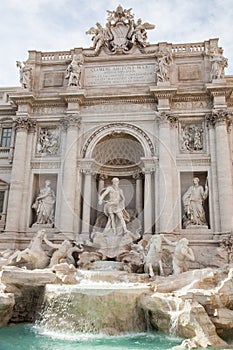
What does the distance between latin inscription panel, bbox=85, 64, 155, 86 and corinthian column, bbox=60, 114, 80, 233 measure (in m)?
2.62

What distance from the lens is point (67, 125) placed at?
698 inches

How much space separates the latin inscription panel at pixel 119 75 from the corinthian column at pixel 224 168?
168 inches

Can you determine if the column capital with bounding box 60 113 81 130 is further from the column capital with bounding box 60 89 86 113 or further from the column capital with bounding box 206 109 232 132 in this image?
the column capital with bounding box 206 109 232 132

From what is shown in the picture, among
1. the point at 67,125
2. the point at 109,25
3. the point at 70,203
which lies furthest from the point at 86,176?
the point at 109,25

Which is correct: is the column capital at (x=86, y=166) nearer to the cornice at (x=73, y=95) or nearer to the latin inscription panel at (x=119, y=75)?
the cornice at (x=73, y=95)

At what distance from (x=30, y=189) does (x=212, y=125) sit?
9707mm

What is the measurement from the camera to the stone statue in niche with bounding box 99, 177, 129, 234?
52.4ft

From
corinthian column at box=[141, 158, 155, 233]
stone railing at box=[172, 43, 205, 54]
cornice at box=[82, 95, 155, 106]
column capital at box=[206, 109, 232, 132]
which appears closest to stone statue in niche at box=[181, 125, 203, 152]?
column capital at box=[206, 109, 232, 132]

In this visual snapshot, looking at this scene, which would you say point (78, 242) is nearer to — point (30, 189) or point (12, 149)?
point (30, 189)

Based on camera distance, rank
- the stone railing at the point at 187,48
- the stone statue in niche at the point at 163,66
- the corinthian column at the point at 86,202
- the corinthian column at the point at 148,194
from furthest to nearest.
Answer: the stone railing at the point at 187,48
the stone statue in niche at the point at 163,66
the corinthian column at the point at 86,202
the corinthian column at the point at 148,194

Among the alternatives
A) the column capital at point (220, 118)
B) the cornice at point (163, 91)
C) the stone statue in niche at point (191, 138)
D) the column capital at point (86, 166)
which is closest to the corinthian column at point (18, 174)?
the column capital at point (86, 166)

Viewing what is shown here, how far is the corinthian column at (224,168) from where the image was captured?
15344 mm

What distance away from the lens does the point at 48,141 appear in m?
18.2

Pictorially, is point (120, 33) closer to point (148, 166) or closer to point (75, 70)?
point (75, 70)
